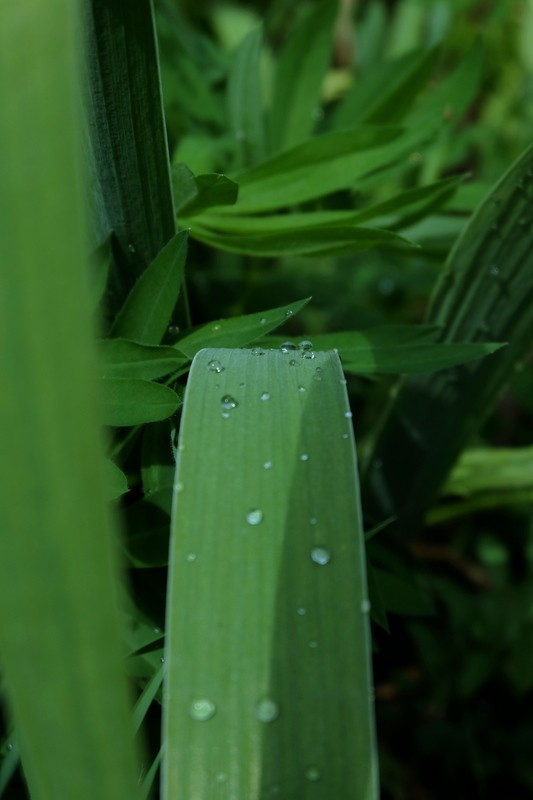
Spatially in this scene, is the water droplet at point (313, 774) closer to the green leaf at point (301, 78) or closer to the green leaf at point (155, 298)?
the green leaf at point (155, 298)

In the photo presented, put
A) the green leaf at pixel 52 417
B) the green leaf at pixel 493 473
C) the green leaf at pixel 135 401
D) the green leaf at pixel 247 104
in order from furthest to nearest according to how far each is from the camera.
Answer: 1. the green leaf at pixel 493 473
2. the green leaf at pixel 247 104
3. the green leaf at pixel 135 401
4. the green leaf at pixel 52 417

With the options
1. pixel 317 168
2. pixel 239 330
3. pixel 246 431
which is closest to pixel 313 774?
pixel 246 431

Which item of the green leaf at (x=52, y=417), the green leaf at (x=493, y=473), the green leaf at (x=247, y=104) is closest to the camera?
the green leaf at (x=52, y=417)

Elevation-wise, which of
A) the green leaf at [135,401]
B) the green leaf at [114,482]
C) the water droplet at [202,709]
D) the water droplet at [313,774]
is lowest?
the water droplet at [313,774]

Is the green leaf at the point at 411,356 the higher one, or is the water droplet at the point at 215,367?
the water droplet at the point at 215,367

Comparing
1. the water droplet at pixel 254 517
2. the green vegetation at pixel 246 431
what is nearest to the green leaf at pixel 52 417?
the green vegetation at pixel 246 431

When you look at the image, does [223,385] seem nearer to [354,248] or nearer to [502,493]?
[354,248]

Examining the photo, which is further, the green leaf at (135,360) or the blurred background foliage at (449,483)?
the blurred background foliage at (449,483)
